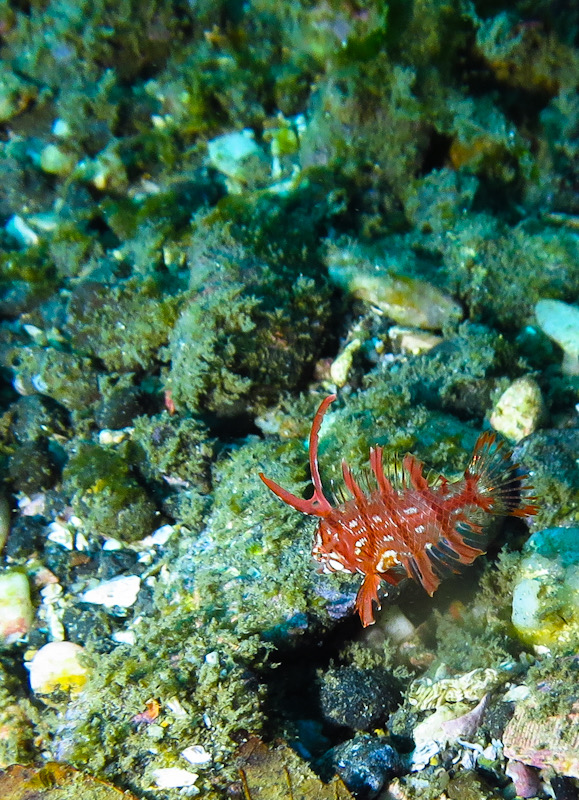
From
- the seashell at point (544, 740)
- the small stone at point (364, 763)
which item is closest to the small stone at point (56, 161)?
the small stone at point (364, 763)

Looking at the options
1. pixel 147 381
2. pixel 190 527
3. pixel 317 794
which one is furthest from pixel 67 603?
pixel 317 794

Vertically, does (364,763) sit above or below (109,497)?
below

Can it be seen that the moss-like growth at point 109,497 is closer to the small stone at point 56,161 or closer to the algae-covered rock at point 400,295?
the algae-covered rock at point 400,295

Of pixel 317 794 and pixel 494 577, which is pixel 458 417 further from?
pixel 317 794

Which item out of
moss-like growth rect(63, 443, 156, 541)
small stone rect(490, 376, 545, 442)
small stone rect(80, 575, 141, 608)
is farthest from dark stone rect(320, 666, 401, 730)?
small stone rect(490, 376, 545, 442)

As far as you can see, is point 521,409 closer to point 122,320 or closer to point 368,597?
point 368,597

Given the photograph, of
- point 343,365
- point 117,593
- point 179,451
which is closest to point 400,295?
point 343,365
